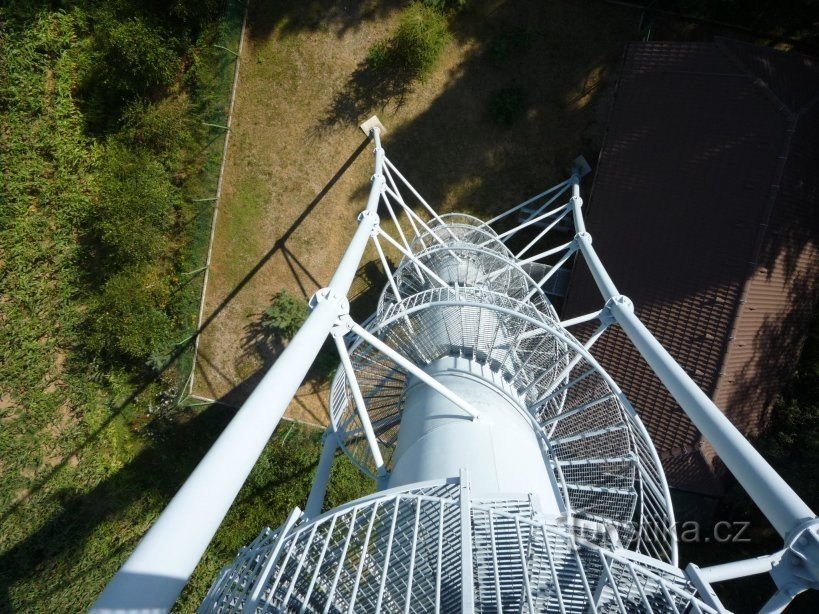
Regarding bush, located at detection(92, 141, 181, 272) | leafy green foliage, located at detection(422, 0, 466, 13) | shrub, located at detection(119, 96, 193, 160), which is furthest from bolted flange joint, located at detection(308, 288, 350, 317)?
leafy green foliage, located at detection(422, 0, 466, 13)

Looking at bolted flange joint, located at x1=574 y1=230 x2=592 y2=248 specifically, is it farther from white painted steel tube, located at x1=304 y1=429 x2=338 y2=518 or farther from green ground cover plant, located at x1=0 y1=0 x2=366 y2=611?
green ground cover plant, located at x1=0 y1=0 x2=366 y2=611

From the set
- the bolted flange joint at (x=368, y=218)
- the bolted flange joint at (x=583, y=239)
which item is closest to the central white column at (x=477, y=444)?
the bolted flange joint at (x=368, y=218)

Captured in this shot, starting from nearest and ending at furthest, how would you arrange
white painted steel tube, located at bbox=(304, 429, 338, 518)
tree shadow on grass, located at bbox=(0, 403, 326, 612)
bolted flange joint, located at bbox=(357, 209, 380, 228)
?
white painted steel tube, located at bbox=(304, 429, 338, 518)
bolted flange joint, located at bbox=(357, 209, 380, 228)
tree shadow on grass, located at bbox=(0, 403, 326, 612)

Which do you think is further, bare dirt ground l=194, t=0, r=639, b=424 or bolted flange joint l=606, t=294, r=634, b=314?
bare dirt ground l=194, t=0, r=639, b=424

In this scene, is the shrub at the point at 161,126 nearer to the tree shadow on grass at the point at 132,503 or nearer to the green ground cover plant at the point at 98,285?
the green ground cover plant at the point at 98,285

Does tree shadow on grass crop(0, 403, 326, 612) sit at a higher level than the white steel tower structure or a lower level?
lower
